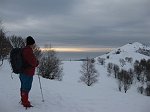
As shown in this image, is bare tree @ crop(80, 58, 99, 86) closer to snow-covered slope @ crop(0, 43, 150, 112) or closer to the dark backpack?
snow-covered slope @ crop(0, 43, 150, 112)

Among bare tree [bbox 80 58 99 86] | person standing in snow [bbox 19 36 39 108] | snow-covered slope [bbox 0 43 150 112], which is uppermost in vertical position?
person standing in snow [bbox 19 36 39 108]

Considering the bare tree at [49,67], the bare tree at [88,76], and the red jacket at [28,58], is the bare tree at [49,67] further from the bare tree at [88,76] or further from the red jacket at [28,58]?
the red jacket at [28,58]

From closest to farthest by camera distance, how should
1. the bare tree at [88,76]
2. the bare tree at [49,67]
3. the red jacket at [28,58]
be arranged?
the red jacket at [28,58] → the bare tree at [49,67] → the bare tree at [88,76]

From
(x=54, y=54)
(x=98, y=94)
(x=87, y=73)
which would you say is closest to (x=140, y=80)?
(x=87, y=73)

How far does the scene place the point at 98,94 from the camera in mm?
14648

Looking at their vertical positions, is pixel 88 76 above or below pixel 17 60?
below

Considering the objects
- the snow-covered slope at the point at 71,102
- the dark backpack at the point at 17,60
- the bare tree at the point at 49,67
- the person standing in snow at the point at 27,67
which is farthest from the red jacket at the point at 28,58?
the bare tree at the point at 49,67

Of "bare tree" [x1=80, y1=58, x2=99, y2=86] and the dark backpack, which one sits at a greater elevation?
the dark backpack

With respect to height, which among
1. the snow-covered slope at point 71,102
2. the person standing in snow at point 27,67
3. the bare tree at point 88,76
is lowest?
the bare tree at point 88,76

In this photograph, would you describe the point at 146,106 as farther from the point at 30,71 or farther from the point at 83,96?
the point at 30,71

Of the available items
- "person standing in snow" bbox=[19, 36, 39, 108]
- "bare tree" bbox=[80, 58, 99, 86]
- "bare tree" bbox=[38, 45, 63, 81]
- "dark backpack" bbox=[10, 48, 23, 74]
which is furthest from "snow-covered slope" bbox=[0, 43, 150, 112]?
"bare tree" bbox=[80, 58, 99, 86]

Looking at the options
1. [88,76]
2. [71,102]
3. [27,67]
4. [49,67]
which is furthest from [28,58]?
[88,76]

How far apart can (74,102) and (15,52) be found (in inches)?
121

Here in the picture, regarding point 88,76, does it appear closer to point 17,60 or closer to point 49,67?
point 49,67
